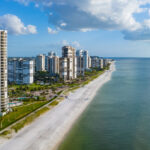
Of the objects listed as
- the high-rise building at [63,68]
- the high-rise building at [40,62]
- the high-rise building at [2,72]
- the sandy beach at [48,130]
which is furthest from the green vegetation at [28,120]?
the high-rise building at [40,62]

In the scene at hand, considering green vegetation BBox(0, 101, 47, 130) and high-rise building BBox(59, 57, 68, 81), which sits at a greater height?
high-rise building BBox(59, 57, 68, 81)

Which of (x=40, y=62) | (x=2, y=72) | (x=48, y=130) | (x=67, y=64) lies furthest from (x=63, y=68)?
(x=48, y=130)

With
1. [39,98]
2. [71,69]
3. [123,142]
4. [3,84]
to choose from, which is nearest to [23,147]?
[123,142]

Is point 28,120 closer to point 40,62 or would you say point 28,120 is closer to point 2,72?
point 2,72

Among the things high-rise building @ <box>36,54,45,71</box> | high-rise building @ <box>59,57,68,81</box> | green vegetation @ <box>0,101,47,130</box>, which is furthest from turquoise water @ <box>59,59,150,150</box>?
high-rise building @ <box>36,54,45,71</box>

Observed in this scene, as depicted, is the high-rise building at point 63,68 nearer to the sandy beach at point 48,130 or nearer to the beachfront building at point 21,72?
the beachfront building at point 21,72

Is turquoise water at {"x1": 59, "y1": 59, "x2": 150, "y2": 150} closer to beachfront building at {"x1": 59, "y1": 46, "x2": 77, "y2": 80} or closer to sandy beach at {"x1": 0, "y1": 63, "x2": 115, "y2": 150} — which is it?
sandy beach at {"x1": 0, "y1": 63, "x2": 115, "y2": 150}

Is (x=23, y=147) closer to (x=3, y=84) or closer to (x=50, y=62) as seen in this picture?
(x=3, y=84)
